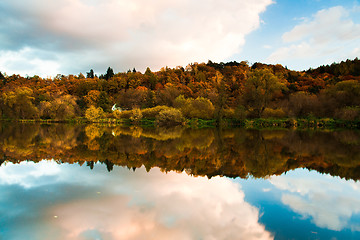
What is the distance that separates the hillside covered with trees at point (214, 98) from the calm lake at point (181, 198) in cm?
2836

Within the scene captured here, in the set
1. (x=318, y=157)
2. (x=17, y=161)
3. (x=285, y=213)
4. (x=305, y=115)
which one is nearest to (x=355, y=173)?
(x=318, y=157)

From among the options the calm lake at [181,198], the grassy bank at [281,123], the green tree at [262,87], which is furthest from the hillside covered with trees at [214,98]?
the calm lake at [181,198]

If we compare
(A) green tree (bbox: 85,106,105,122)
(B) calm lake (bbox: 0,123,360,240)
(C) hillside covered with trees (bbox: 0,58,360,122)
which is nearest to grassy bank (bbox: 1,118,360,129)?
(C) hillside covered with trees (bbox: 0,58,360,122)

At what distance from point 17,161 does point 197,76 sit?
66.9 metres

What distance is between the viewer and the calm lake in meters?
3.85

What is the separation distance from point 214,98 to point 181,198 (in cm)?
4068

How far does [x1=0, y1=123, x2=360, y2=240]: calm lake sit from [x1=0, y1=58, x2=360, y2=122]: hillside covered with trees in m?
28.4

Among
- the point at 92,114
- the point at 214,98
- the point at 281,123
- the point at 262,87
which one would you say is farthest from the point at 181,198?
the point at 92,114

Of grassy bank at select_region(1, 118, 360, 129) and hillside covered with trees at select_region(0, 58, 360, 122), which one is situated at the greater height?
hillside covered with trees at select_region(0, 58, 360, 122)

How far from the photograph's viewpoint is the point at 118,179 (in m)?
6.78

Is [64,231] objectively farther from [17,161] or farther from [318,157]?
[318,157]

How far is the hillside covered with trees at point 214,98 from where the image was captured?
37.1 meters

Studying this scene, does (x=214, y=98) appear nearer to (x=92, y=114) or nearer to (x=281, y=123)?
(x=281, y=123)

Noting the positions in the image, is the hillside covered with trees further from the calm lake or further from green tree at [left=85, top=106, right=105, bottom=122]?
the calm lake
